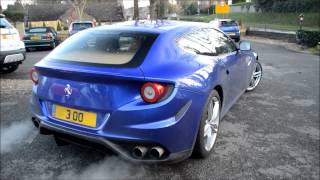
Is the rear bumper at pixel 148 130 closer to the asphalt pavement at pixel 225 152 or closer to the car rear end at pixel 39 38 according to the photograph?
the asphalt pavement at pixel 225 152

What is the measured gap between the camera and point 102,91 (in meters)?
3.12

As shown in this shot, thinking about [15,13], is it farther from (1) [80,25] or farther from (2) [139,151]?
(2) [139,151]

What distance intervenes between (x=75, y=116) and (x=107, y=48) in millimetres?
773

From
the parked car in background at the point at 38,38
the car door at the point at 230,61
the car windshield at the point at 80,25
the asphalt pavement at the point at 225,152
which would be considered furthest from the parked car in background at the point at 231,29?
the car door at the point at 230,61

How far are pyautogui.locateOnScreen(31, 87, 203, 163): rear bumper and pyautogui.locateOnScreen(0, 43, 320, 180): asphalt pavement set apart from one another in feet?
1.40

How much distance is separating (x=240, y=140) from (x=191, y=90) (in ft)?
4.99

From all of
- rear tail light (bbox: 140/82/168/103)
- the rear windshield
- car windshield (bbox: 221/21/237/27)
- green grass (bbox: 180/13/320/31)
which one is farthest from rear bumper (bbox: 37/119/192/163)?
green grass (bbox: 180/13/320/31)

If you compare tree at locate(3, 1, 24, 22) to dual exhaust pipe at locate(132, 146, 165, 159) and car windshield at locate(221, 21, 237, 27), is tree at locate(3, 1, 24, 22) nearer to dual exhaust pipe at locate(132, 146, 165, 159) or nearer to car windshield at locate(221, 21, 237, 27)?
car windshield at locate(221, 21, 237, 27)

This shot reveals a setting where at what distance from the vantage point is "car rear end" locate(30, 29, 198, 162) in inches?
120

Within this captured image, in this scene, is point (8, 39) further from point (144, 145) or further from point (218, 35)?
point (144, 145)

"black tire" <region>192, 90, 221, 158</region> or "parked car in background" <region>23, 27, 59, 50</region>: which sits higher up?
"parked car in background" <region>23, 27, 59, 50</region>

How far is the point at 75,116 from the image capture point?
3.27 meters

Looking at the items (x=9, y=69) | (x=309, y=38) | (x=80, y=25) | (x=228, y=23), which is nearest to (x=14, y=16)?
(x=80, y=25)

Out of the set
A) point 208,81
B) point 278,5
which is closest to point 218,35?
point 208,81
